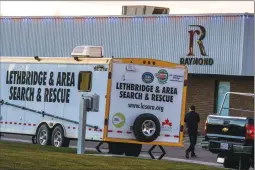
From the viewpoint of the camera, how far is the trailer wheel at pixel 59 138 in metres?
27.0

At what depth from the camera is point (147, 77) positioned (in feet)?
82.8

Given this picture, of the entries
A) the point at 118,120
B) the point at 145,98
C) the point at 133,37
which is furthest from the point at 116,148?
the point at 133,37

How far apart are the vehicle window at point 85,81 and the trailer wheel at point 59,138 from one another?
164cm

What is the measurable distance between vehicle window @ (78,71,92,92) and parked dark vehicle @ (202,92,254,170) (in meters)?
4.84

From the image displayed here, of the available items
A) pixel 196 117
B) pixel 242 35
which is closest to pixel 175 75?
pixel 196 117

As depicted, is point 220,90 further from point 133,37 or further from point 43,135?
point 43,135

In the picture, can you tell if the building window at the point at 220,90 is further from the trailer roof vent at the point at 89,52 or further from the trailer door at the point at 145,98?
the trailer roof vent at the point at 89,52

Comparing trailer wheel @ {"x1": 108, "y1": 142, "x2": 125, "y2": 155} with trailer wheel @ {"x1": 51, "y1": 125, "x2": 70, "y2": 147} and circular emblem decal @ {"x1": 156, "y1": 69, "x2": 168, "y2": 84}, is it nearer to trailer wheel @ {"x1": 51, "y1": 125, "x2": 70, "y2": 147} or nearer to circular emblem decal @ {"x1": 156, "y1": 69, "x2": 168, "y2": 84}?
trailer wheel @ {"x1": 51, "y1": 125, "x2": 70, "y2": 147}

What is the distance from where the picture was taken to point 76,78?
26.4 m

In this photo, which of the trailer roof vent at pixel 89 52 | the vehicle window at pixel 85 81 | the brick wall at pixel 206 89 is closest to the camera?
the vehicle window at pixel 85 81

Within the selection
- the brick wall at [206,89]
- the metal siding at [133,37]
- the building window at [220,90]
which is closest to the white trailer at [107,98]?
the metal siding at [133,37]

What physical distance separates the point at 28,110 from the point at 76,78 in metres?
2.58

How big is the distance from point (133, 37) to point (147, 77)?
17434 mm

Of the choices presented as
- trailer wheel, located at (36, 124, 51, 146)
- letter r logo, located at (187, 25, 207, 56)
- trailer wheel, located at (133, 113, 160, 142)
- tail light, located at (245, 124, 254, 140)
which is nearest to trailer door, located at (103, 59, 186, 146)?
trailer wheel, located at (133, 113, 160, 142)
